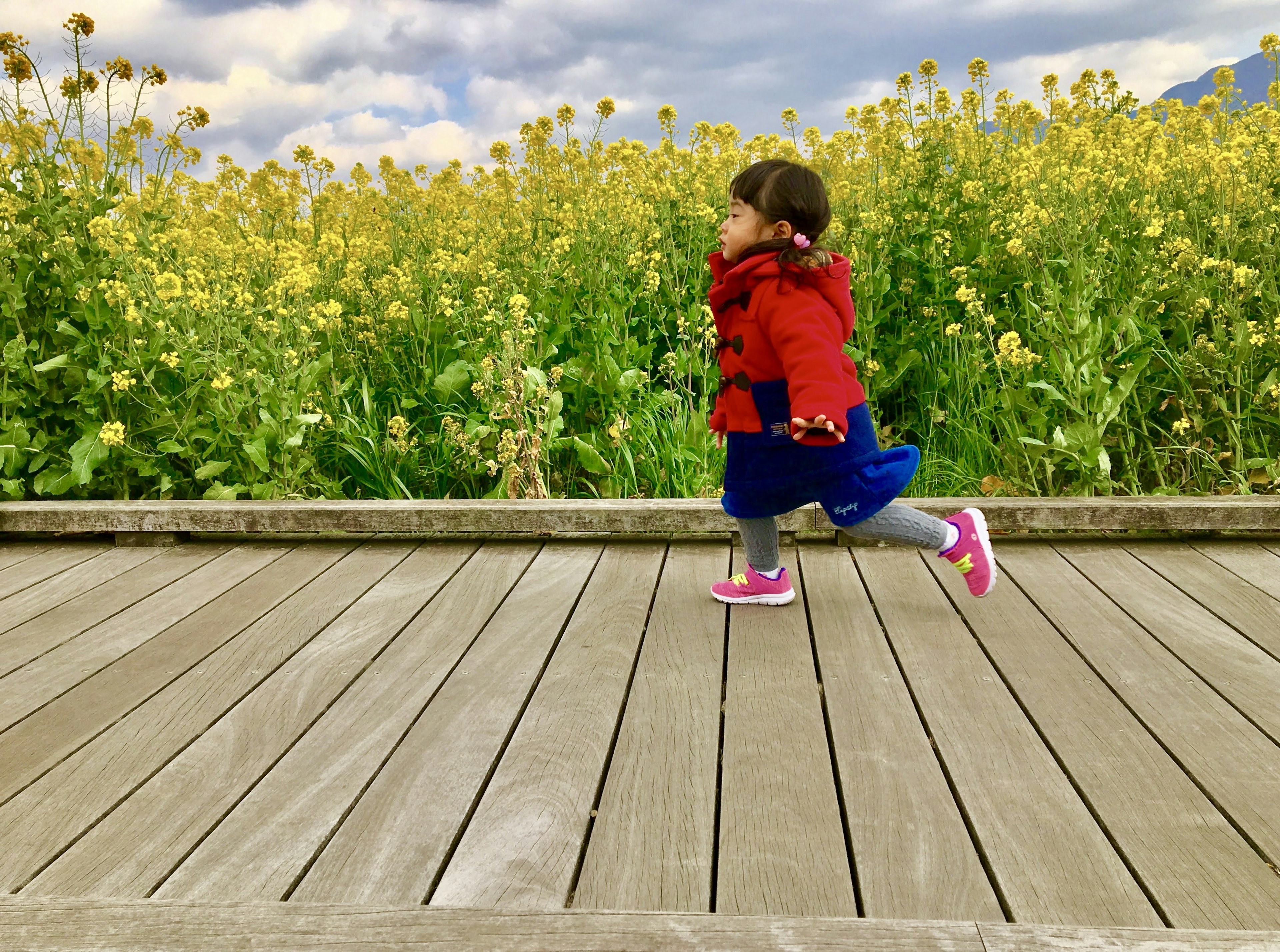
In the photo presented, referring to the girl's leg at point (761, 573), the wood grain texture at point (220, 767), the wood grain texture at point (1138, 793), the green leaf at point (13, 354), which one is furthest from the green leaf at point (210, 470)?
the wood grain texture at point (1138, 793)

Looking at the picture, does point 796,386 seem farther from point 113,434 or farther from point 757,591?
point 113,434

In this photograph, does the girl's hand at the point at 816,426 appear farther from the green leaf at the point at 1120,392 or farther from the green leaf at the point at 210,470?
the green leaf at the point at 210,470

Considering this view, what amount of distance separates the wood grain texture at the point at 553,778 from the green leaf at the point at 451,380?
1.47 m

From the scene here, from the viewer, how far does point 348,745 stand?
6.20ft

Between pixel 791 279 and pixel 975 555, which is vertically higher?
pixel 791 279

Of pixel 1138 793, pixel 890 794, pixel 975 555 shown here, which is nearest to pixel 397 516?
pixel 975 555

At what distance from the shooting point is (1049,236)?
12.5 ft

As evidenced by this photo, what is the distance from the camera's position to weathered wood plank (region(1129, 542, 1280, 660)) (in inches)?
94.2

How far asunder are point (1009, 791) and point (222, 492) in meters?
2.80

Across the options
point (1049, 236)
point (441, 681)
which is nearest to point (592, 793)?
point (441, 681)

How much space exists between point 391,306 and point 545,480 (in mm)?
929

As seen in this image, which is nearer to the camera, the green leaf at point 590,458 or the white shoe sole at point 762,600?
the white shoe sole at point 762,600

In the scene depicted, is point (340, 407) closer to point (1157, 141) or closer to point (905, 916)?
point (905, 916)

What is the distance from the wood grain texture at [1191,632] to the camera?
2.04m
